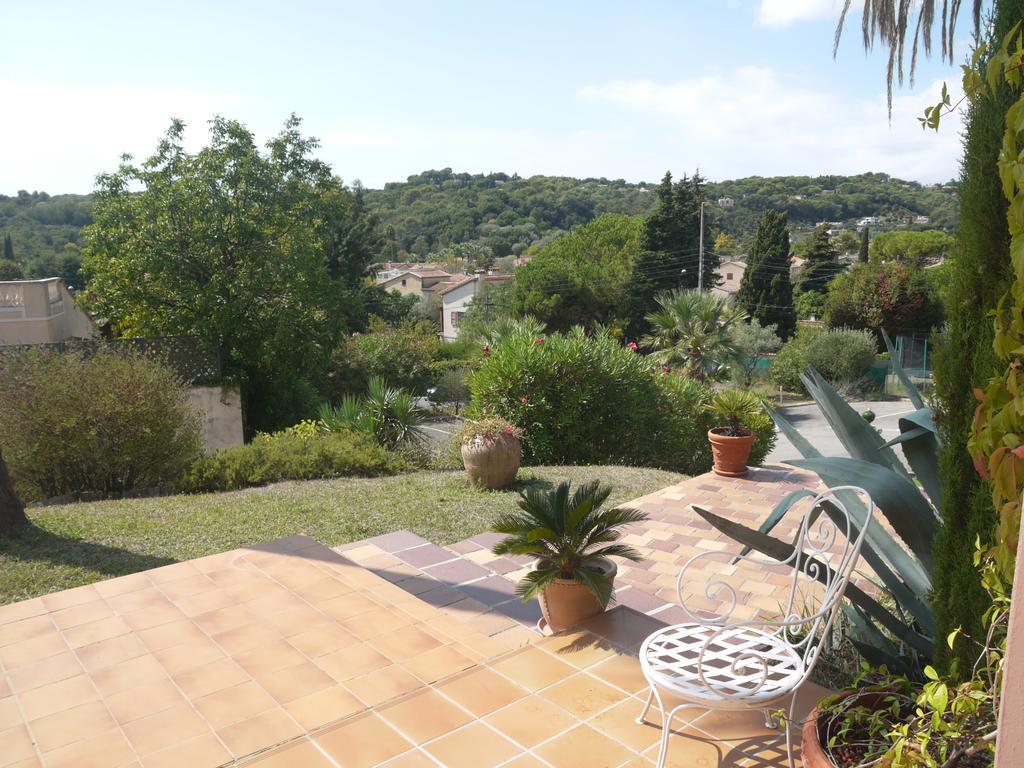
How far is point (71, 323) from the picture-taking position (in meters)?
20.5

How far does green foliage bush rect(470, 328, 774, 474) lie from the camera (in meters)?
10.4

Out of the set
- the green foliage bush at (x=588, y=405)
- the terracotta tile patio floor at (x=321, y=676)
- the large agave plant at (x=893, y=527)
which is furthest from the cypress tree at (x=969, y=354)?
the green foliage bush at (x=588, y=405)

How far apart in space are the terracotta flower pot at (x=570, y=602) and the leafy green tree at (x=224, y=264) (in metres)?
14.8

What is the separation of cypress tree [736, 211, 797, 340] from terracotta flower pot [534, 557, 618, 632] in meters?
33.2

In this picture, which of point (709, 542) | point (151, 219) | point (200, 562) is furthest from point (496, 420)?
point (151, 219)

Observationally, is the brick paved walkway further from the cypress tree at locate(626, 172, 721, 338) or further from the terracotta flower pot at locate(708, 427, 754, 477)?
the cypress tree at locate(626, 172, 721, 338)

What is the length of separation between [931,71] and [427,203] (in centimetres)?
7748

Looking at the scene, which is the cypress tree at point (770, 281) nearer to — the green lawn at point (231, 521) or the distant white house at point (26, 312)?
the distant white house at point (26, 312)

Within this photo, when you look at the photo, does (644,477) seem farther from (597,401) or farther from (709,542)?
(709,542)

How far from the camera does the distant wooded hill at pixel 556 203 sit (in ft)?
223

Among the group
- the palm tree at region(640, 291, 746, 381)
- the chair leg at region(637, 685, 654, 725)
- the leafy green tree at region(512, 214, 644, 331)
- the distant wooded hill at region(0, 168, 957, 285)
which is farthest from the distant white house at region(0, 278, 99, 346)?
the distant wooded hill at region(0, 168, 957, 285)

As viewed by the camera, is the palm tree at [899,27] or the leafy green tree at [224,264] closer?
the palm tree at [899,27]

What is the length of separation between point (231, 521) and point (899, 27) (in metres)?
7.86

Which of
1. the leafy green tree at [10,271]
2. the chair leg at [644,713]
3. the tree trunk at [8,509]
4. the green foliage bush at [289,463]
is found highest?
the leafy green tree at [10,271]
